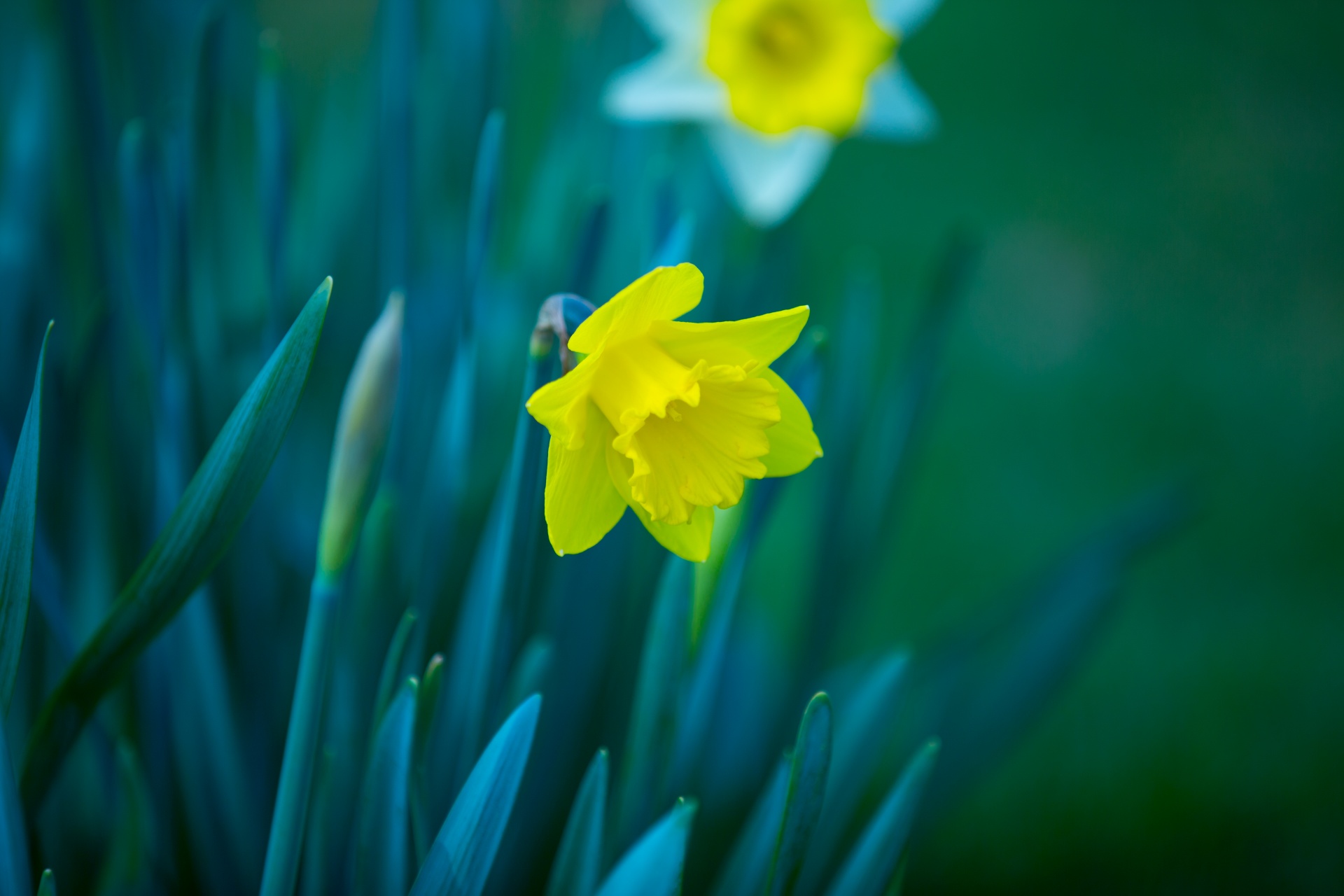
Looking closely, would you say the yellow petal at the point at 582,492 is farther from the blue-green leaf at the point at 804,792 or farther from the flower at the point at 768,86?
the flower at the point at 768,86

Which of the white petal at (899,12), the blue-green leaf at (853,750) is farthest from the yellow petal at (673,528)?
the white petal at (899,12)

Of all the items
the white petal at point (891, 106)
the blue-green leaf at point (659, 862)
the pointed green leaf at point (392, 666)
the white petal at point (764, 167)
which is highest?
the white petal at point (891, 106)

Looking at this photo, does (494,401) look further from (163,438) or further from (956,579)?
(956,579)

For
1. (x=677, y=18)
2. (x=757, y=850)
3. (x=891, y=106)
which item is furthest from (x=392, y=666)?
(x=891, y=106)

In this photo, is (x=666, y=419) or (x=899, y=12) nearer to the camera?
(x=666, y=419)

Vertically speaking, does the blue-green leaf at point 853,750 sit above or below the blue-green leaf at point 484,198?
below

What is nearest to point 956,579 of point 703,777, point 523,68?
point 703,777

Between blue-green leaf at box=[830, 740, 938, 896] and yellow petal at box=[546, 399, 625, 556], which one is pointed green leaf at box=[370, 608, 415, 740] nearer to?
yellow petal at box=[546, 399, 625, 556]

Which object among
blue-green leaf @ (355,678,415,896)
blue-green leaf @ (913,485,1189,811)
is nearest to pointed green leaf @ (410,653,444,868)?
blue-green leaf @ (355,678,415,896)

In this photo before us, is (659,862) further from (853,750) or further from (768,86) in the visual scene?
(768,86)
